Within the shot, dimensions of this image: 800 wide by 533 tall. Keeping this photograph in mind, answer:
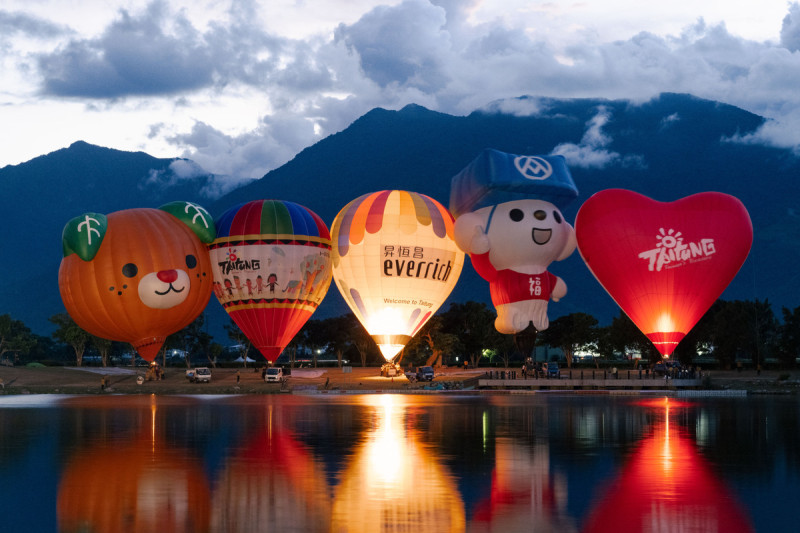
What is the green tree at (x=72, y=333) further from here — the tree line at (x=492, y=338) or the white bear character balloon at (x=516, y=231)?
the white bear character balloon at (x=516, y=231)

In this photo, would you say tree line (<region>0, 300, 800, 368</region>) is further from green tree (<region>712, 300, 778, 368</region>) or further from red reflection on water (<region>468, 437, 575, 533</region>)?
red reflection on water (<region>468, 437, 575, 533</region>)

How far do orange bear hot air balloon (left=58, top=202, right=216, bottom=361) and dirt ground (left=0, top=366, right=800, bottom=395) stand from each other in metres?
4.83

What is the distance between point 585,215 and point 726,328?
39512 millimetres

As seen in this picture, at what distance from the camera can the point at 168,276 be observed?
58281 millimetres

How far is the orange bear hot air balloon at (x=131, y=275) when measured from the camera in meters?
57.9

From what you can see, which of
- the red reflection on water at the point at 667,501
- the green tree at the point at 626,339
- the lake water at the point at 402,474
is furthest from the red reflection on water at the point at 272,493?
the green tree at the point at 626,339

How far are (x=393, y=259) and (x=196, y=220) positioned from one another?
43.0 ft

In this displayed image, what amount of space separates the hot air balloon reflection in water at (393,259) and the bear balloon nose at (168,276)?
34.4ft

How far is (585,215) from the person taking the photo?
57.3 meters

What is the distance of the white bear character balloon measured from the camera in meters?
57.2

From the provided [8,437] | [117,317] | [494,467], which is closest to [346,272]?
[117,317]

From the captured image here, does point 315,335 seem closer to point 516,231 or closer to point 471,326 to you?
point 471,326

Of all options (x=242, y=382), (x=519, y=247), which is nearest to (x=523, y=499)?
(x=519, y=247)

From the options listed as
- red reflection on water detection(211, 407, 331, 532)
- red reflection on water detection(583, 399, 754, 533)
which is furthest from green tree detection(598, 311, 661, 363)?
red reflection on water detection(211, 407, 331, 532)
